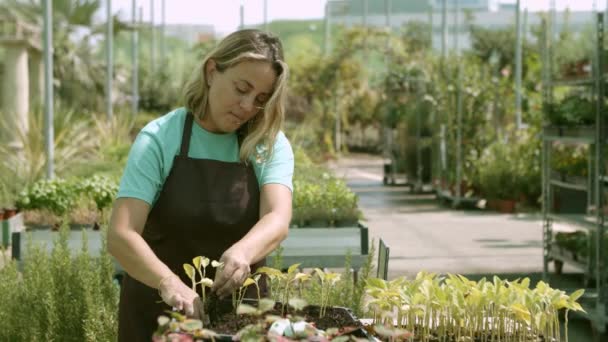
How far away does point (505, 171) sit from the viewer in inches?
613

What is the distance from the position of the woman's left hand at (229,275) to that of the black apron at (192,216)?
0.32m

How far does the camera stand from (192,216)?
8.89 feet

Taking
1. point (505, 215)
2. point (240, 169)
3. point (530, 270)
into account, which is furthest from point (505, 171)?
point (240, 169)

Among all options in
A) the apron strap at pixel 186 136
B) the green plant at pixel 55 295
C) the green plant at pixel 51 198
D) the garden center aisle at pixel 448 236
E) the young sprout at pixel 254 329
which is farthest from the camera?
the garden center aisle at pixel 448 236

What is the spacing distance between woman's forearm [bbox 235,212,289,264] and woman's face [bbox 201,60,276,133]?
0.27m

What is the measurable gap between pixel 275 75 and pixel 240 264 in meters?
0.55

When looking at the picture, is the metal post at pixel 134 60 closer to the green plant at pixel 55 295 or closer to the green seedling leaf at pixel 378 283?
the green plant at pixel 55 295

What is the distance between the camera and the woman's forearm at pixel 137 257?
2.47 m

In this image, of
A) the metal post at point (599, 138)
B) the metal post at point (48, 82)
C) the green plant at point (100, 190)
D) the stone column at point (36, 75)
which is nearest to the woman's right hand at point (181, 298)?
the metal post at point (599, 138)

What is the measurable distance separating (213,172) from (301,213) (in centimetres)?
499

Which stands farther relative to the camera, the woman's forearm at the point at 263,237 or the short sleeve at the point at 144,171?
the short sleeve at the point at 144,171

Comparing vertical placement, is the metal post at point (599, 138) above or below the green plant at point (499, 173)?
above

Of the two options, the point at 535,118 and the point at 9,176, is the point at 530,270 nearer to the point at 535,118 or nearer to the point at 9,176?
the point at 9,176

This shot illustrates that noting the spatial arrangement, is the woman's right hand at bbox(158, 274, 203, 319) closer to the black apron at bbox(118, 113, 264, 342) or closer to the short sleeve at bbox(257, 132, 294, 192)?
the black apron at bbox(118, 113, 264, 342)
